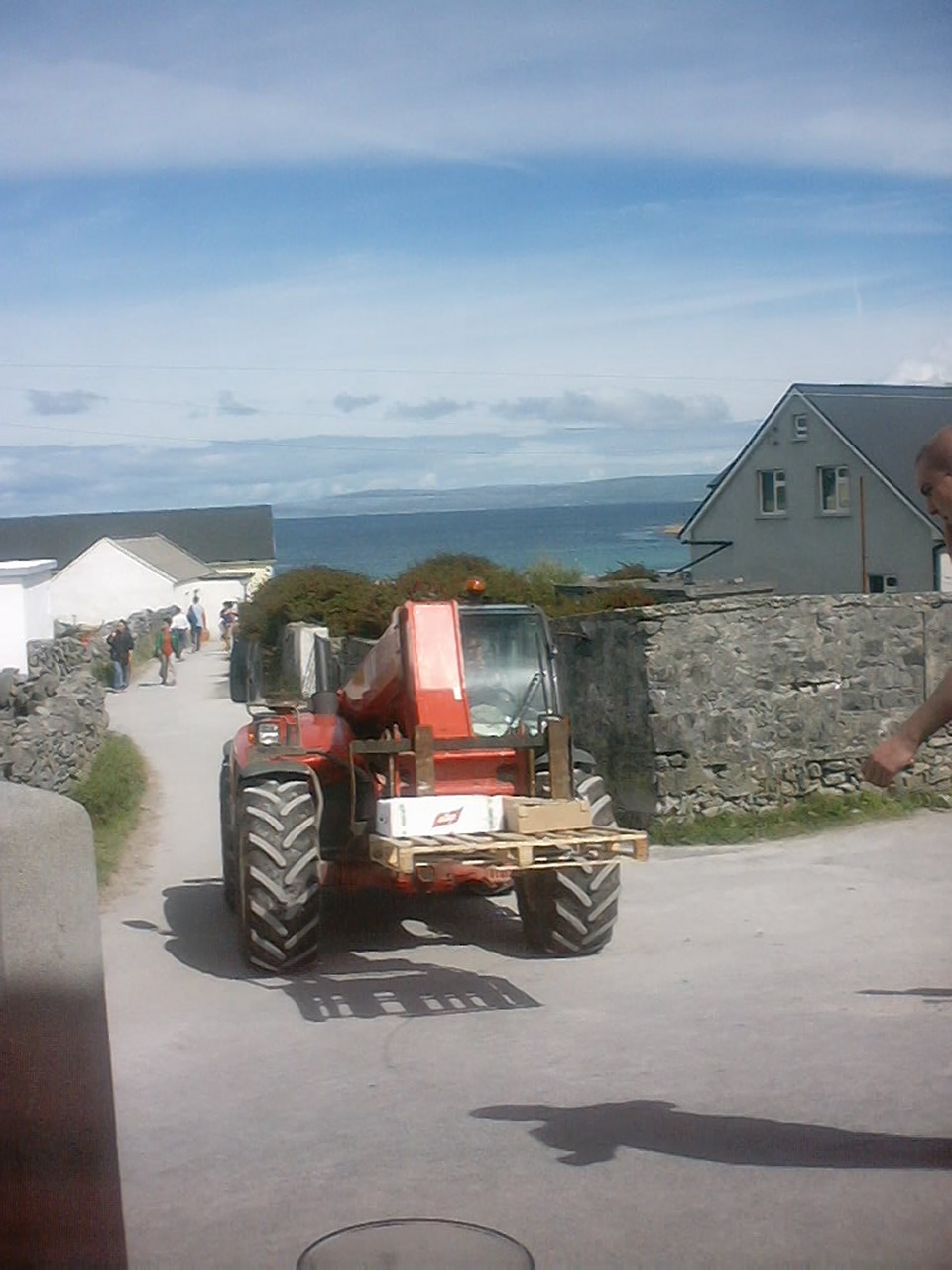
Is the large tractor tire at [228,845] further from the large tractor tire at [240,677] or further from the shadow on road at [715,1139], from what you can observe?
the shadow on road at [715,1139]


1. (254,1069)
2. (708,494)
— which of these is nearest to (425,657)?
(254,1069)

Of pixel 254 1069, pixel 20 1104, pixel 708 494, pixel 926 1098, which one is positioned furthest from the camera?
pixel 708 494

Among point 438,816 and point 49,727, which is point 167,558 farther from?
point 438,816

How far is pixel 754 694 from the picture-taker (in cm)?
1391

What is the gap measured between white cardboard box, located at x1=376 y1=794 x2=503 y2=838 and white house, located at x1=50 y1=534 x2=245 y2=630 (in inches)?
2150

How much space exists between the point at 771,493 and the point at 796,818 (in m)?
23.6

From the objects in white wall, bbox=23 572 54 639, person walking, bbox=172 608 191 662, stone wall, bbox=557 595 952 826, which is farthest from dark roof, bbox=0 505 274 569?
stone wall, bbox=557 595 952 826

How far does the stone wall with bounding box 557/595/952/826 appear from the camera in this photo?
1365cm

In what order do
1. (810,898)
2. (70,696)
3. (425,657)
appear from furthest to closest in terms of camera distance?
1. (70,696)
2. (810,898)
3. (425,657)

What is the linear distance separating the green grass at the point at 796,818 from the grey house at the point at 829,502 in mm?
14280

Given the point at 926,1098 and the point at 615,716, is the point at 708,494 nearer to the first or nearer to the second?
the point at 615,716

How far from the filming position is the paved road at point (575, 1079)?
4.86m

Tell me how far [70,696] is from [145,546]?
48.1 m

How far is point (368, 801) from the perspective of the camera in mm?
9586
